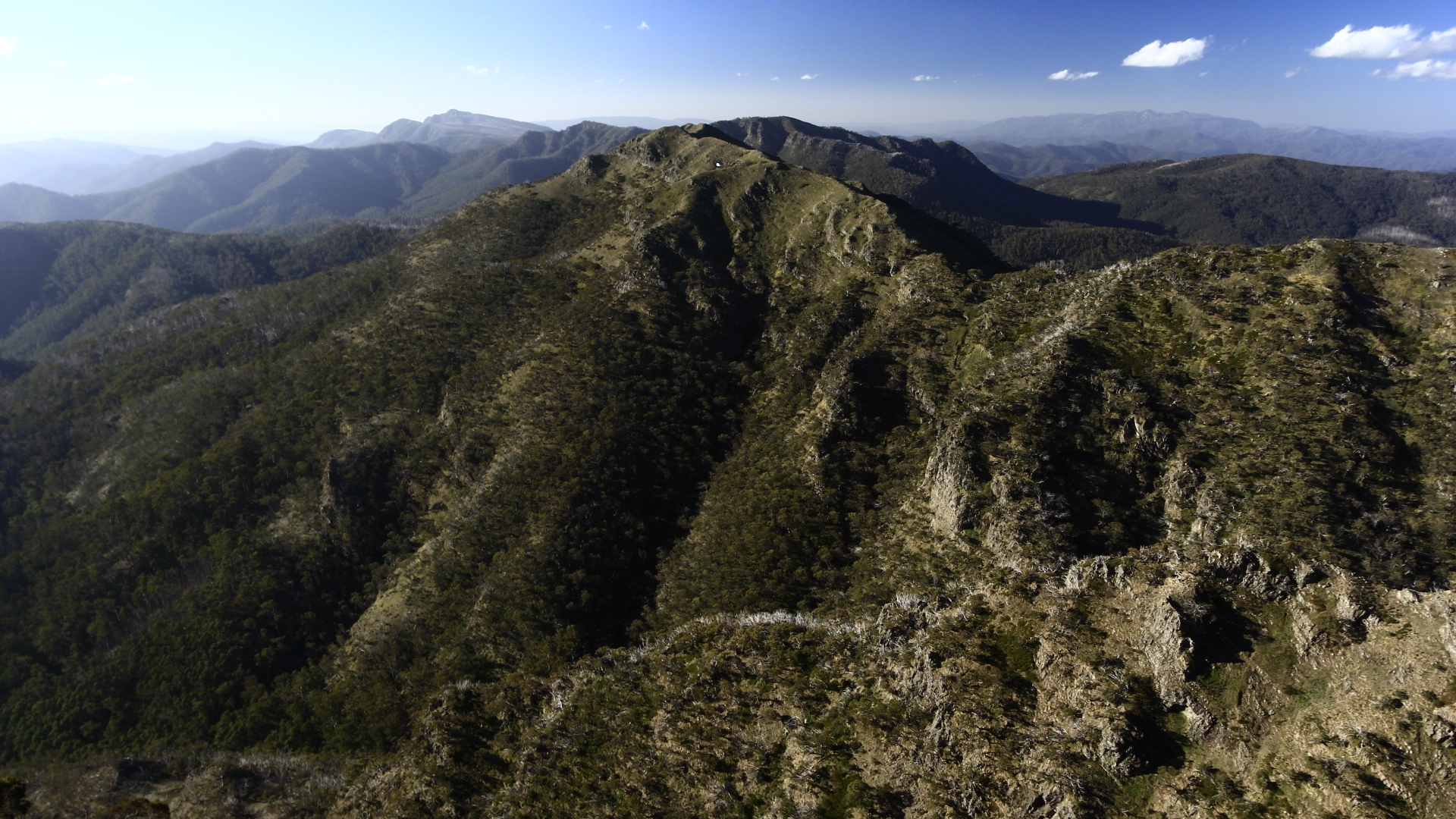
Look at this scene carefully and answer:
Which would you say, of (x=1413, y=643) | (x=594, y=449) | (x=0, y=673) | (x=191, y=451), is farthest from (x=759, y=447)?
(x=0, y=673)

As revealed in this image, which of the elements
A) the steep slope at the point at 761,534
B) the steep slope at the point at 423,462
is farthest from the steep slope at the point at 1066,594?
the steep slope at the point at 423,462

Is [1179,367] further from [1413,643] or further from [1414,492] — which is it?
[1413,643]

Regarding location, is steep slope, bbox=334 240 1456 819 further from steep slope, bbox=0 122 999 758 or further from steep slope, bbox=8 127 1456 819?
steep slope, bbox=0 122 999 758

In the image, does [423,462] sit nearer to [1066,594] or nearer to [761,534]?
[761,534]

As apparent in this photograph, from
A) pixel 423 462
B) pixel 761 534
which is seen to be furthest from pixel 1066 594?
pixel 423 462

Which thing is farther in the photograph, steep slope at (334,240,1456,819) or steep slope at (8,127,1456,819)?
steep slope at (8,127,1456,819)

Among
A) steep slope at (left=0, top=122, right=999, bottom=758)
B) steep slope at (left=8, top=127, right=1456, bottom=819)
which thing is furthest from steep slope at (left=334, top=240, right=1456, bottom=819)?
steep slope at (left=0, top=122, right=999, bottom=758)

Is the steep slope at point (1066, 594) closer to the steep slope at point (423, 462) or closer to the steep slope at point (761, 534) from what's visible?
the steep slope at point (761, 534)

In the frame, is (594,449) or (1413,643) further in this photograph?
(594,449)
